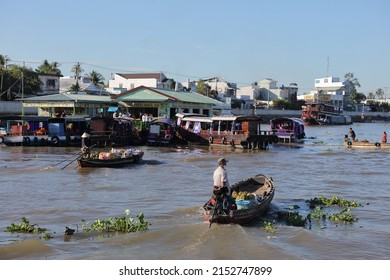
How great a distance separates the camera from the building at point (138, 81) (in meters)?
67.7

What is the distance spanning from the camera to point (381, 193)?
15.8 m

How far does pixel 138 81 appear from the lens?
228ft

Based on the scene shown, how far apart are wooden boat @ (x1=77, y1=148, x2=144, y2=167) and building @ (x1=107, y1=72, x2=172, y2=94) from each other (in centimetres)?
4648

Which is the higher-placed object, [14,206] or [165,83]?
[165,83]

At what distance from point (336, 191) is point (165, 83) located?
54013 millimetres

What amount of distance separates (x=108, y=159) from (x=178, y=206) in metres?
7.18

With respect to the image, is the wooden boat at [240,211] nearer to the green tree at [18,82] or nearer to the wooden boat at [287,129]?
the wooden boat at [287,129]

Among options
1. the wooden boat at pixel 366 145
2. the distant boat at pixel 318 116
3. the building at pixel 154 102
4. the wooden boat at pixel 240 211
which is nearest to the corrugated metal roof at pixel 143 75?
the distant boat at pixel 318 116

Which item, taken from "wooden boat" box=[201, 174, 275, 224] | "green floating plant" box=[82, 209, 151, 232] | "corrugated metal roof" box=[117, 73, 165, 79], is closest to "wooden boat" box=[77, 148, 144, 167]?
"wooden boat" box=[201, 174, 275, 224]

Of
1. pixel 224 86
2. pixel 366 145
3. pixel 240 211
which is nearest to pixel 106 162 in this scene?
pixel 240 211

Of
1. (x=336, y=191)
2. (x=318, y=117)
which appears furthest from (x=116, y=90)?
(x=336, y=191)

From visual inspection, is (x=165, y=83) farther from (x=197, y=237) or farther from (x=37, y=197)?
(x=197, y=237)

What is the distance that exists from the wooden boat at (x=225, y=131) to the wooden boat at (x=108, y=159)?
10399 millimetres

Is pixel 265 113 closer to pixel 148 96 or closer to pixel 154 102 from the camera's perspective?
pixel 148 96
